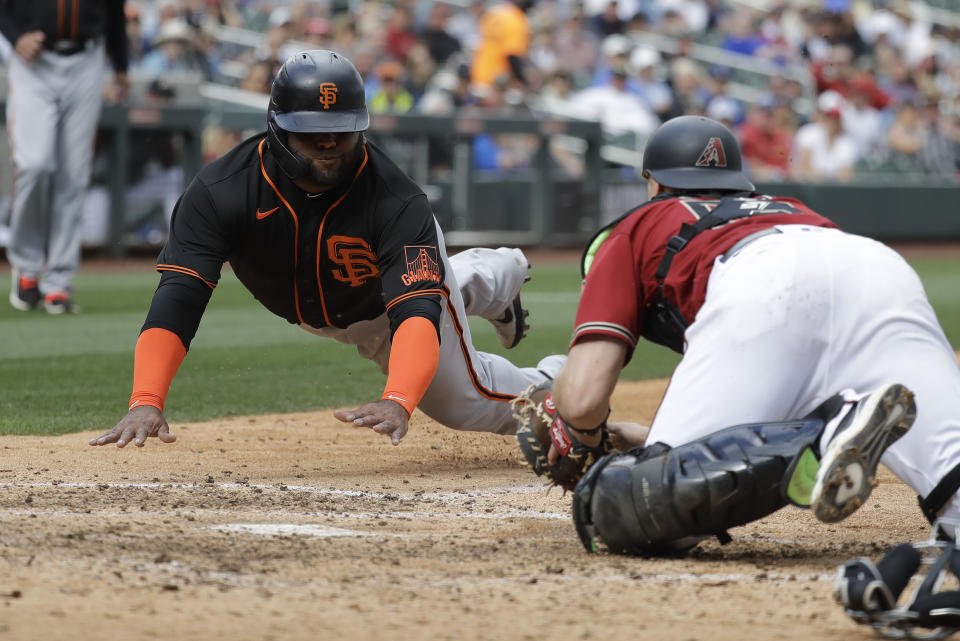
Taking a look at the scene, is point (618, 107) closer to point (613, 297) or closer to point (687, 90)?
point (687, 90)

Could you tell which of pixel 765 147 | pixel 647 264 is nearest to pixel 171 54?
pixel 765 147

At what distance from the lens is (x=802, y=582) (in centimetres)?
313

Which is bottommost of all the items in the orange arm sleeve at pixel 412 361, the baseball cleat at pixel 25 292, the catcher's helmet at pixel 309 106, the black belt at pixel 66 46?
the baseball cleat at pixel 25 292

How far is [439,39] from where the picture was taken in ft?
57.2

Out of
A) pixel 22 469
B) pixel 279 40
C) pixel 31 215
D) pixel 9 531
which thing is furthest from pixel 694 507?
pixel 279 40

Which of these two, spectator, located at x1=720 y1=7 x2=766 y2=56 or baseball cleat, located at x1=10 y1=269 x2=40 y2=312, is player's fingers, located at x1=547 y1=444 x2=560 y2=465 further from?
spectator, located at x1=720 y1=7 x2=766 y2=56

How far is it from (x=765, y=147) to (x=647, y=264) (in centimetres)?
1435

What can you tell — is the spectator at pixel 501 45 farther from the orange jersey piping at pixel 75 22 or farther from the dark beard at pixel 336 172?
the dark beard at pixel 336 172

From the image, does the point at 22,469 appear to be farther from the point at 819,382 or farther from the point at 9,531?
the point at 819,382

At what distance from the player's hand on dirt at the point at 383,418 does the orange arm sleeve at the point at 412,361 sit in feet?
0.22

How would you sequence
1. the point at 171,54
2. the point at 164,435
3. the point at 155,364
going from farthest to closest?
the point at 171,54
the point at 155,364
the point at 164,435

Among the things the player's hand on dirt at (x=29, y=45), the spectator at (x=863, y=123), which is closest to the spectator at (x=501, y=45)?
the spectator at (x=863, y=123)

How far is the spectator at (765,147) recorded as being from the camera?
56.5 ft

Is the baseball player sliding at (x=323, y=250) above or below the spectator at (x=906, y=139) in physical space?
above
